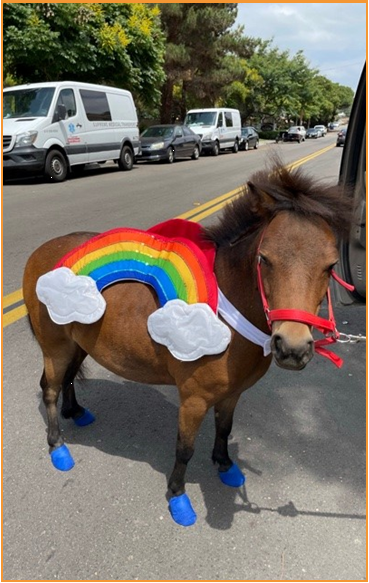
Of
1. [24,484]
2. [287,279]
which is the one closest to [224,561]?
[24,484]

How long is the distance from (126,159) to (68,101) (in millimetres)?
3626

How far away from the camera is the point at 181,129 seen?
63.1 feet

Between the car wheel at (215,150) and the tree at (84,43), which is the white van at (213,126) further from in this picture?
the tree at (84,43)

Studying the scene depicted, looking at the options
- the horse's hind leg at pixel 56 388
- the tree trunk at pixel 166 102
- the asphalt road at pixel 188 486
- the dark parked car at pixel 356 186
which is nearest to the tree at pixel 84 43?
the tree trunk at pixel 166 102

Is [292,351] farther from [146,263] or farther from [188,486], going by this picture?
[188,486]

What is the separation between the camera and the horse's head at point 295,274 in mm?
1566

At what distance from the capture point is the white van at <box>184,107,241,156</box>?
2294 centimetres

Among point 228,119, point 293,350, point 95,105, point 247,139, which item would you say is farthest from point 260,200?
point 247,139

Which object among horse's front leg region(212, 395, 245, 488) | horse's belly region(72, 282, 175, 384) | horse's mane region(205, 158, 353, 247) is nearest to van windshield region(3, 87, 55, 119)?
horse's belly region(72, 282, 175, 384)

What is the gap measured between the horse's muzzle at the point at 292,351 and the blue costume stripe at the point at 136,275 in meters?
0.68

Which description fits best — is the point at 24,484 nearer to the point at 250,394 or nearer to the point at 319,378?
the point at 250,394

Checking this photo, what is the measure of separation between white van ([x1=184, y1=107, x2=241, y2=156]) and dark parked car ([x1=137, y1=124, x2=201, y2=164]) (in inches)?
119

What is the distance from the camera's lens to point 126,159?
52.1 feet

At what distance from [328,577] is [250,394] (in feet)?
4.71
